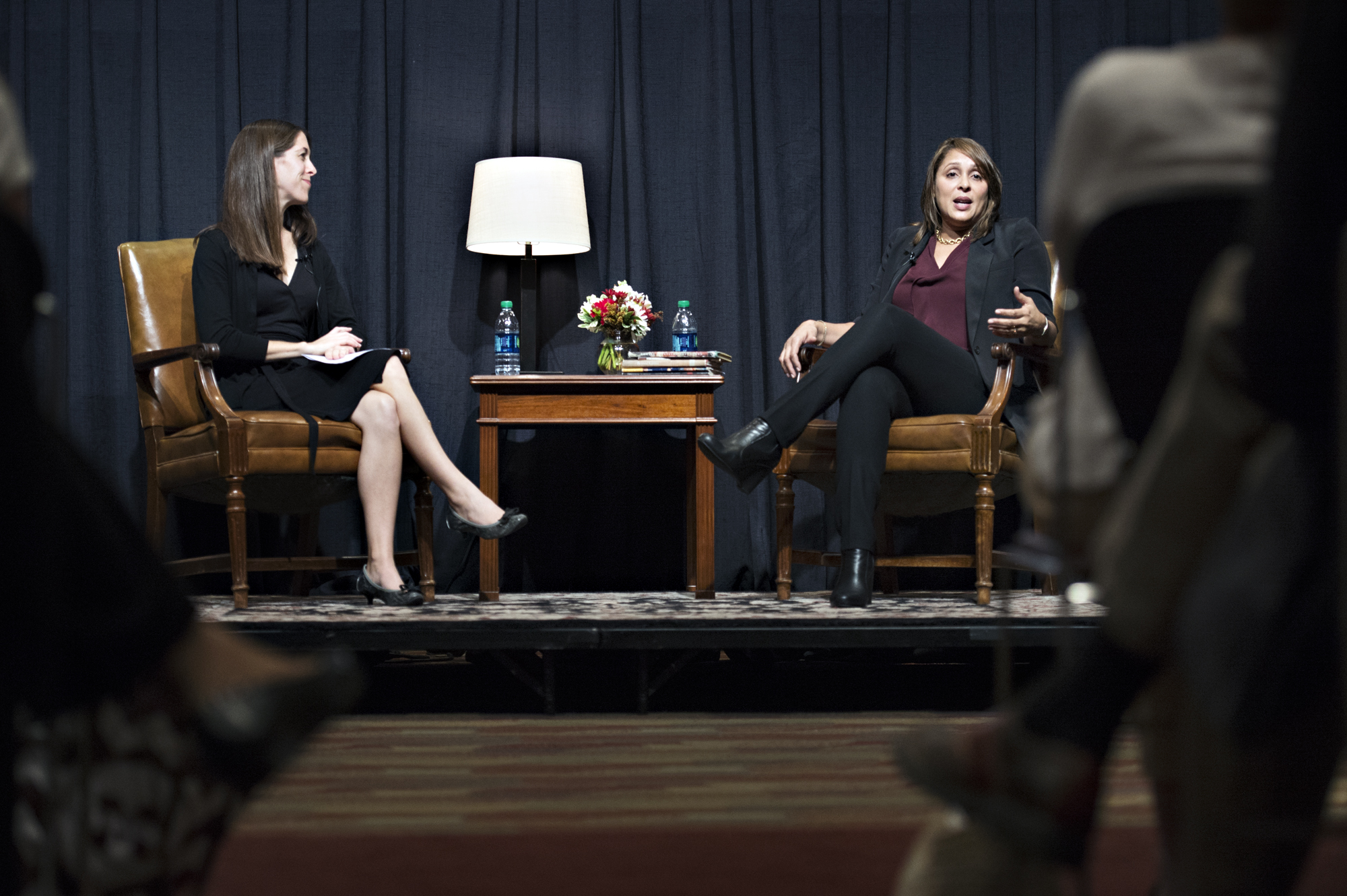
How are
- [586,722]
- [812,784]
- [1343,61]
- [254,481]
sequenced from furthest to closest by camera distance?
[254,481] → [586,722] → [812,784] → [1343,61]

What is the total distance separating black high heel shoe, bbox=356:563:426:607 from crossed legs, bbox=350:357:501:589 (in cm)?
1

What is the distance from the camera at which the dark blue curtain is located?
3.29 metres

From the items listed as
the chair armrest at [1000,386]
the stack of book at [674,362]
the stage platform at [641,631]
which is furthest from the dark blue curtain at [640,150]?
the stage platform at [641,631]

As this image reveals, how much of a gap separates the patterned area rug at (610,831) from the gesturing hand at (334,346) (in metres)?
1.53

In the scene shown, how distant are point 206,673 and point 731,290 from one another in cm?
283

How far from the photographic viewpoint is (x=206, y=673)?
616 millimetres

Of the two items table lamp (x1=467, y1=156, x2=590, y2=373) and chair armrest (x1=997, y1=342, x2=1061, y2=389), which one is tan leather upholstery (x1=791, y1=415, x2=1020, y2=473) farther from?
table lamp (x1=467, y1=156, x2=590, y2=373)

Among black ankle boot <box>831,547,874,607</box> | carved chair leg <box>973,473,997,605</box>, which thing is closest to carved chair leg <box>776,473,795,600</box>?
black ankle boot <box>831,547,874,607</box>

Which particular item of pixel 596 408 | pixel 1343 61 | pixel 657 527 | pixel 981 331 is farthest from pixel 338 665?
pixel 657 527

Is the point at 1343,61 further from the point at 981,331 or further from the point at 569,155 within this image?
the point at 569,155

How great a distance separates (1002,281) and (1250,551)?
2271mm

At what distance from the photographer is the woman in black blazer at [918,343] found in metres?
2.32

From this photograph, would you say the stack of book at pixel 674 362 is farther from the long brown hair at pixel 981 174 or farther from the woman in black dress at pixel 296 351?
the long brown hair at pixel 981 174

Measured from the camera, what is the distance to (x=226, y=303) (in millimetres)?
2648
